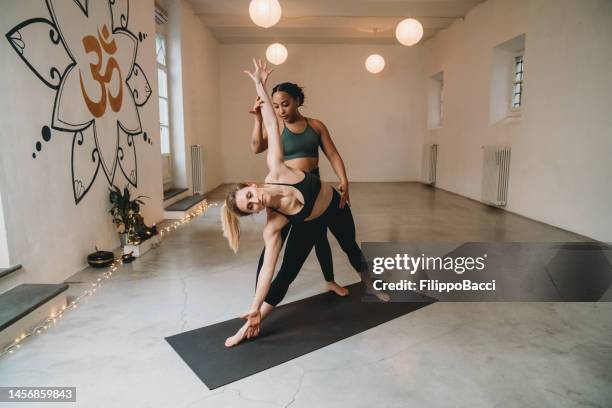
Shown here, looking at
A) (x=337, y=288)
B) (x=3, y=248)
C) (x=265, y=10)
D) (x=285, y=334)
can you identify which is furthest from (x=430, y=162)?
(x=3, y=248)

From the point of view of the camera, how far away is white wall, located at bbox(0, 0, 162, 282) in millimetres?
2475

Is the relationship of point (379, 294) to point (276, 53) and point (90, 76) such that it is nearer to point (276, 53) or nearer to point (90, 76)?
point (90, 76)

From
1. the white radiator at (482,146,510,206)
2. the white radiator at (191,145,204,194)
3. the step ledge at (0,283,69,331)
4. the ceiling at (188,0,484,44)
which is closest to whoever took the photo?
the step ledge at (0,283,69,331)

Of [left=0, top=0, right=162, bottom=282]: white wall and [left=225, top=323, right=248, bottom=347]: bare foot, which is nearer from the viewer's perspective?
[left=225, top=323, right=248, bottom=347]: bare foot

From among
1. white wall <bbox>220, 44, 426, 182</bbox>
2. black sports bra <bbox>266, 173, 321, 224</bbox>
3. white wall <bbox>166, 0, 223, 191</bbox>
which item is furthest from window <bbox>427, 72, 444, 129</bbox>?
black sports bra <bbox>266, 173, 321, 224</bbox>

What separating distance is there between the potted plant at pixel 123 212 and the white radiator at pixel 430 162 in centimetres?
671

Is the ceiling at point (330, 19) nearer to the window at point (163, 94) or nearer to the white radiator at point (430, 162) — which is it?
the window at point (163, 94)

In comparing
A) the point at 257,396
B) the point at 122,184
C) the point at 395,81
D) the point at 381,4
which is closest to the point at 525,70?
the point at 381,4

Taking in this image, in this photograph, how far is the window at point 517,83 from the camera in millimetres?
6145

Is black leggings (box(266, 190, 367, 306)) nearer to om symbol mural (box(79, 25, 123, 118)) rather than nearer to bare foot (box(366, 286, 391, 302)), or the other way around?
bare foot (box(366, 286, 391, 302))

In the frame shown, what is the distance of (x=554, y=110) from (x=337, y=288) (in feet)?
12.1

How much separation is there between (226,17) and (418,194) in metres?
4.73

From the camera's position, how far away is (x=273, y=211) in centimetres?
210

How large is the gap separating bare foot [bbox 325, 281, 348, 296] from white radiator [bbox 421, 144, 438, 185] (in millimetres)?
6619
